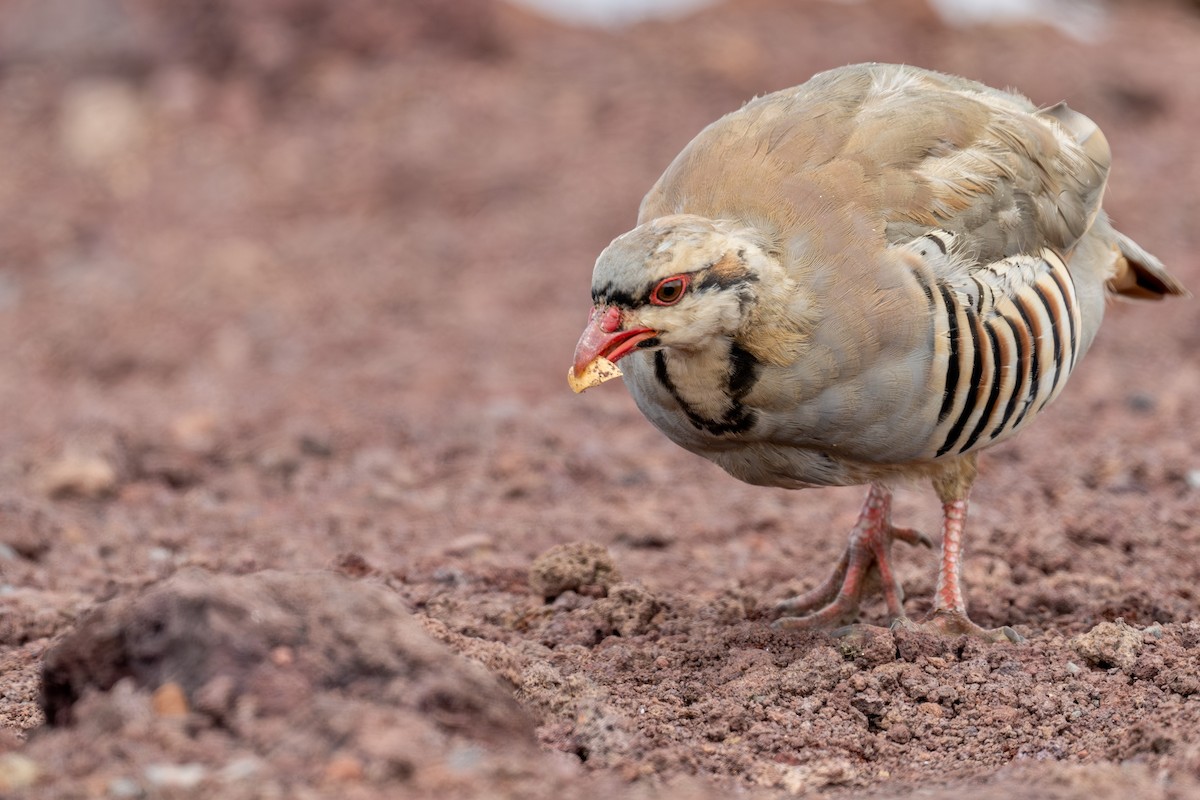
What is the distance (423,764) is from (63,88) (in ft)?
32.0

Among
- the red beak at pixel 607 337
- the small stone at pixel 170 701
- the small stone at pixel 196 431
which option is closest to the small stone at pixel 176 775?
the small stone at pixel 170 701

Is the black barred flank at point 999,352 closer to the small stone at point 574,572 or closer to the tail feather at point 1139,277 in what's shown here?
the tail feather at point 1139,277

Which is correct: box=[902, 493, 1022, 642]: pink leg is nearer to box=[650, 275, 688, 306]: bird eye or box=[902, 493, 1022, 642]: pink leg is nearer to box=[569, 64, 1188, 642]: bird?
box=[569, 64, 1188, 642]: bird

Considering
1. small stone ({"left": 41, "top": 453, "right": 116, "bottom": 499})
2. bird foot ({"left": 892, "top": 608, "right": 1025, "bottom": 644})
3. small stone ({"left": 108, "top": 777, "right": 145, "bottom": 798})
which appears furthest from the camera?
small stone ({"left": 41, "top": 453, "right": 116, "bottom": 499})

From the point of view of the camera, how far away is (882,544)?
4902 mm

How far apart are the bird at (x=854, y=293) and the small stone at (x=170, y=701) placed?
1312mm

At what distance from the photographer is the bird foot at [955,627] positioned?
4.33 meters

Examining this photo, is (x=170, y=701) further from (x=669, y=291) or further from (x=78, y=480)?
(x=78, y=480)

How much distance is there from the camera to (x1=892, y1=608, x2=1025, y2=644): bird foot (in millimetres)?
4332

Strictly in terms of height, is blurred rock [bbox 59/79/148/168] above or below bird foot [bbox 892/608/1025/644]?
above

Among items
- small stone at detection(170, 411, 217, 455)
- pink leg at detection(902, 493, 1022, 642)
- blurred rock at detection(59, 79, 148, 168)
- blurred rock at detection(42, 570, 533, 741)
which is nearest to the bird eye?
blurred rock at detection(42, 570, 533, 741)

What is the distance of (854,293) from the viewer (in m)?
3.93

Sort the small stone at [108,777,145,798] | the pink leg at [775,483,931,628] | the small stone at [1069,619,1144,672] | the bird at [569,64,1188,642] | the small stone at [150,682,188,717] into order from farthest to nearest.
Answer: the pink leg at [775,483,931,628] → the small stone at [1069,619,1144,672] → the bird at [569,64,1188,642] → the small stone at [150,682,188,717] → the small stone at [108,777,145,798]

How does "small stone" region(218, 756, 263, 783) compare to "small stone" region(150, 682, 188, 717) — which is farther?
"small stone" region(150, 682, 188, 717)
